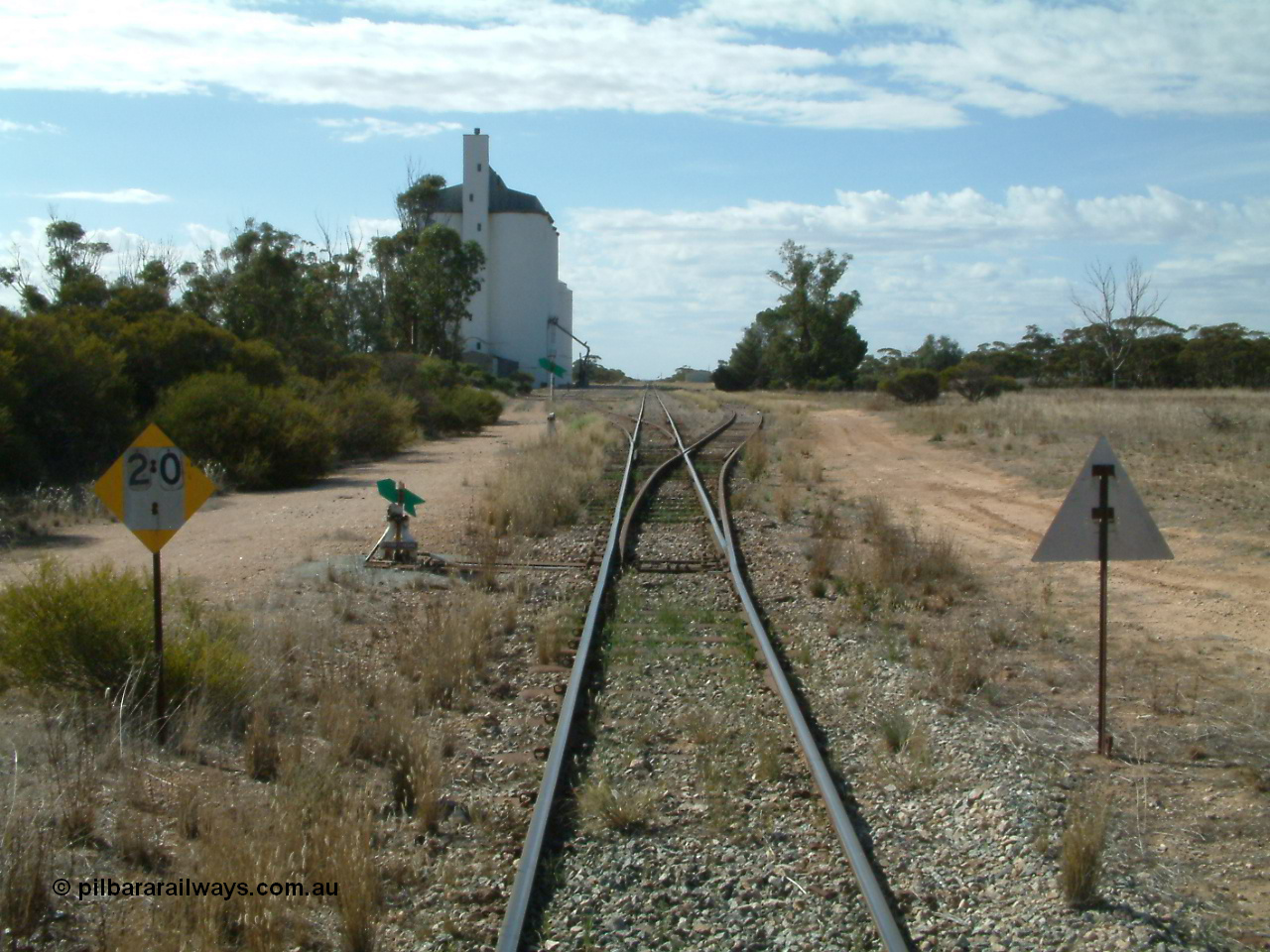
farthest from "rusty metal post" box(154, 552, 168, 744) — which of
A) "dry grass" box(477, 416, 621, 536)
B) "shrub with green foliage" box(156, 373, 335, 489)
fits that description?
"shrub with green foliage" box(156, 373, 335, 489)

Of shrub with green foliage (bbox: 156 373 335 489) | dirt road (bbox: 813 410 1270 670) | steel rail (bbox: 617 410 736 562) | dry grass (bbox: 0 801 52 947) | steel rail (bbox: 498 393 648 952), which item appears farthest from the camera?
shrub with green foliage (bbox: 156 373 335 489)

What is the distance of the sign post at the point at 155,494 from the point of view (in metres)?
7.36

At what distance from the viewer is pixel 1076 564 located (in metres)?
14.2

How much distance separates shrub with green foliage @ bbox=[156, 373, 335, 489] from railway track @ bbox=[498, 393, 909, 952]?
1308 centimetres

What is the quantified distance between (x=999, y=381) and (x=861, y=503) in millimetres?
43007

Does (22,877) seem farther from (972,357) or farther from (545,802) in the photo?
(972,357)

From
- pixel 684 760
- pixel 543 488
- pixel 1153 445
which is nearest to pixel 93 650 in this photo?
pixel 684 760

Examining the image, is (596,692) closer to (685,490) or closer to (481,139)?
(685,490)

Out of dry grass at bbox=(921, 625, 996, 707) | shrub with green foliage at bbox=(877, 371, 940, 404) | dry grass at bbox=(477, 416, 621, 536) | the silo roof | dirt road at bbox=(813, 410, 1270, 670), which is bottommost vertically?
dry grass at bbox=(921, 625, 996, 707)

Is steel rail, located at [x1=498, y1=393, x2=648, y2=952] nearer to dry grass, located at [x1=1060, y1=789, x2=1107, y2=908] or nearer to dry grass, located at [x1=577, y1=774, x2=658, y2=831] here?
dry grass, located at [x1=577, y1=774, x2=658, y2=831]

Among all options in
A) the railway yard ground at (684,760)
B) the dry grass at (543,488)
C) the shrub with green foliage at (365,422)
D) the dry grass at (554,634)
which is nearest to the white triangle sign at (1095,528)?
the railway yard ground at (684,760)

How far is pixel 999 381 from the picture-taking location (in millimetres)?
60656

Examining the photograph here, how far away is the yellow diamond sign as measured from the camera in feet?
24.2

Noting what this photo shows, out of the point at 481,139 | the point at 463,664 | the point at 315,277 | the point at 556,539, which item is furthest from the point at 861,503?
the point at 481,139
